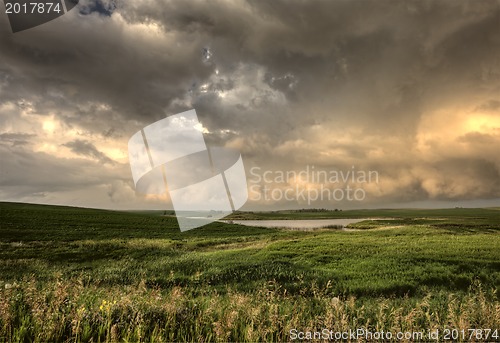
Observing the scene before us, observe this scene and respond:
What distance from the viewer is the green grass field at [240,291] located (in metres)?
5.96

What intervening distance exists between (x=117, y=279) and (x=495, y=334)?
1879 cm

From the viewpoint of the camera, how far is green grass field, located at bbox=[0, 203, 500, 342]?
19.5 feet

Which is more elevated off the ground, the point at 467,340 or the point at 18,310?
the point at 18,310

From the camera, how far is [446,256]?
2331 cm

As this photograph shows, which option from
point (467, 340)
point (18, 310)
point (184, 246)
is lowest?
point (184, 246)

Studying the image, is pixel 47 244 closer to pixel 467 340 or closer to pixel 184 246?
pixel 184 246

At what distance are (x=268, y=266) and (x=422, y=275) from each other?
890cm

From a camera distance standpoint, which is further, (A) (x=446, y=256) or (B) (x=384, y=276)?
(A) (x=446, y=256)

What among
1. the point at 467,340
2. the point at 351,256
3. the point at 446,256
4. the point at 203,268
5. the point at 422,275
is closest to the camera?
the point at 467,340

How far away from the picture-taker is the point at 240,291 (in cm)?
1459

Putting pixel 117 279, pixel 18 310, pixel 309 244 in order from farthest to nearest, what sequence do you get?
pixel 309 244
pixel 117 279
pixel 18 310

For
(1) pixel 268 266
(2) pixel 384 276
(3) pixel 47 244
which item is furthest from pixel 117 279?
(3) pixel 47 244

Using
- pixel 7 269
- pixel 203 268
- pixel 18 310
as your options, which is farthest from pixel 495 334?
A: pixel 7 269

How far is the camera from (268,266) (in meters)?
20.5
